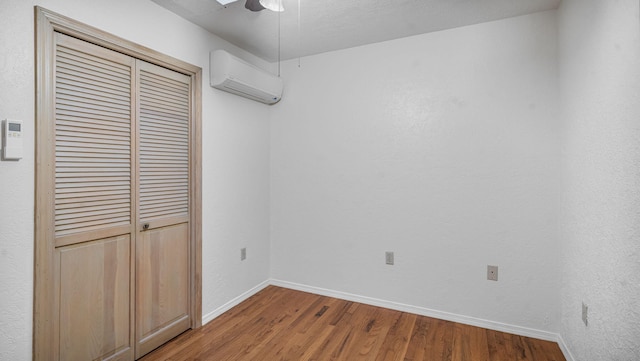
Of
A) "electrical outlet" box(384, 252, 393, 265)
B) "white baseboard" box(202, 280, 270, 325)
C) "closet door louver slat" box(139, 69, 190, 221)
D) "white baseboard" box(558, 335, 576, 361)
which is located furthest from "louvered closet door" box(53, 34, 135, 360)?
"white baseboard" box(558, 335, 576, 361)

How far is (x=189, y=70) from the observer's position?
8.05 ft

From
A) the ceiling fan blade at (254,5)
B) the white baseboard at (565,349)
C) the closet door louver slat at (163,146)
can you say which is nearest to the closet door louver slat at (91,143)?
the closet door louver slat at (163,146)

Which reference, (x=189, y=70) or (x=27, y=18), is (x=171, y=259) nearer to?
(x=189, y=70)

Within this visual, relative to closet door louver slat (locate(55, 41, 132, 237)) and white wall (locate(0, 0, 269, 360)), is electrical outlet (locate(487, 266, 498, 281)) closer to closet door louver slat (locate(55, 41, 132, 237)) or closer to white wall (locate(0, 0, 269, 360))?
white wall (locate(0, 0, 269, 360))

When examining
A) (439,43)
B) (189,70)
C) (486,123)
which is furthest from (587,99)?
(189,70)

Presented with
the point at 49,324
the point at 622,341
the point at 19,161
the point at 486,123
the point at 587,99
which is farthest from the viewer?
the point at 486,123

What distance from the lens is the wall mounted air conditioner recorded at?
257cm

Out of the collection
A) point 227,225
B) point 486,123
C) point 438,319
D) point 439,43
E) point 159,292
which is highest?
point 439,43

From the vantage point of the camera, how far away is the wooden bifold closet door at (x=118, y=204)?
5.77 feet

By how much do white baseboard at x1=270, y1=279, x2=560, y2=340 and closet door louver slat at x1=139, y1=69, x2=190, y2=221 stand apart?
1495mm

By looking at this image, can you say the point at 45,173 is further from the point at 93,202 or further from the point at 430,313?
the point at 430,313

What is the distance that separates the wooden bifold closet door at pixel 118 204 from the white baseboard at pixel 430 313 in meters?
1.21

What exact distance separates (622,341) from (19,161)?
116 inches

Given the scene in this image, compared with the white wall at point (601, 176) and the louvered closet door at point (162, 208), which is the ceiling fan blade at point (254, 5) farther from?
the white wall at point (601, 176)
